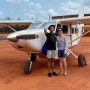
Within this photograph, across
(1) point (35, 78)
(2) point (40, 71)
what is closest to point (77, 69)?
(2) point (40, 71)

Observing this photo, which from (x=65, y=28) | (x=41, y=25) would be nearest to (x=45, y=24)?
(x=41, y=25)

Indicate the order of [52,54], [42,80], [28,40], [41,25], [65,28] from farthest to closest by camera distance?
[65,28]
[41,25]
[52,54]
[28,40]
[42,80]

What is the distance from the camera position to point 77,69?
35.6ft

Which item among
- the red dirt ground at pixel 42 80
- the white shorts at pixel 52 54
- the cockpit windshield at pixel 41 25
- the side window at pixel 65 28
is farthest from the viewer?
the side window at pixel 65 28

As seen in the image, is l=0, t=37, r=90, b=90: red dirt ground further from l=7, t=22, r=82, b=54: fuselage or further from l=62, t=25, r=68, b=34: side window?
l=62, t=25, r=68, b=34: side window

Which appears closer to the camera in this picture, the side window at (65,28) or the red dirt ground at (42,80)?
the red dirt ground at (42,80)

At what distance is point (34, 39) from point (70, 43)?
11.3 ft

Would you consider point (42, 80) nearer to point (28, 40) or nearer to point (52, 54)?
point (52, 54)

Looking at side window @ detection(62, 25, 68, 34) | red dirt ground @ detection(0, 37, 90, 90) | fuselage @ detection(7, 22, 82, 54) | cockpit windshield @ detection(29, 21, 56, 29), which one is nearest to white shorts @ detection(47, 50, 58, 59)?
fuselage @ detection(7, 22, 82, 54)

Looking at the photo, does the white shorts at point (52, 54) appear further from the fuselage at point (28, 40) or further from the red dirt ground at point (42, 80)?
the red dirt ground at point (42, 80)

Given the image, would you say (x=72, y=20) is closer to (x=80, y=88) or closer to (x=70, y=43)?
(x=70, y=43)

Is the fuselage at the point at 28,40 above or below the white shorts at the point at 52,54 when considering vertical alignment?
above

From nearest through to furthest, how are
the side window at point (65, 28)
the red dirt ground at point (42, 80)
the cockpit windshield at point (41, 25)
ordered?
the red dirt ground at point (42, 80)
the cockpit windshield at point (41, 25)
the side window at point (65, 28)

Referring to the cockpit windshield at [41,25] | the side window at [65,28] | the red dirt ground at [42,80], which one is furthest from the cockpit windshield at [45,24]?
the red dirt ground at [42,80]
